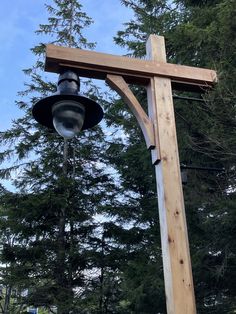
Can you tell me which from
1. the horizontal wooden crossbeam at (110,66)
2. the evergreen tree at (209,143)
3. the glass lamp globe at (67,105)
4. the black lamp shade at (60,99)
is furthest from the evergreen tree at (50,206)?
the horizontal wooden crossbeam at (110,66)

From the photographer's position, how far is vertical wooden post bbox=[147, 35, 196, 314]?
2178 mm

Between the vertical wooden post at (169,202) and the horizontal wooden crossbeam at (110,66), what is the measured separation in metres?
0.07

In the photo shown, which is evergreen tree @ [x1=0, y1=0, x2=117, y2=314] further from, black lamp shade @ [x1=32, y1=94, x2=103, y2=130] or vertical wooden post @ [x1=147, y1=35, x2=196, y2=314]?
vertical wooden post @ [x1=147, y1=35, x2=196, y2=314]

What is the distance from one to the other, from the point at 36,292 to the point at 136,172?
136 inches

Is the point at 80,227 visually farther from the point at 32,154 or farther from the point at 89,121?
the point at 89,121

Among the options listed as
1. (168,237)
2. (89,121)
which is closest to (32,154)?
(89,121)

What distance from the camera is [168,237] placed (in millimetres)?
2287

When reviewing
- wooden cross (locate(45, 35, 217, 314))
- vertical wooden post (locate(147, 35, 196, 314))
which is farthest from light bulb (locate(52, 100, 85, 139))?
A: vertical wooden post (locate(147, 35, 196, 314))

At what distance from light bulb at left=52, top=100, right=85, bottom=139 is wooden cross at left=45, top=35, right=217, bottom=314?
266mm

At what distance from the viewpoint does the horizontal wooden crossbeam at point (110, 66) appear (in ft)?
8.63

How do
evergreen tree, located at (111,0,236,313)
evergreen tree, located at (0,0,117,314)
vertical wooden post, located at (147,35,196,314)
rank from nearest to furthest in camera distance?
vertical wooden post, located at (147,35,196,314) → evergreen tree, located at (111,0,236,313) → evergreen tree, located at (0,0,117,314)

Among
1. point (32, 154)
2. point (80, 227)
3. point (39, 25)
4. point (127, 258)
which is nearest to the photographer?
point (127, 258)

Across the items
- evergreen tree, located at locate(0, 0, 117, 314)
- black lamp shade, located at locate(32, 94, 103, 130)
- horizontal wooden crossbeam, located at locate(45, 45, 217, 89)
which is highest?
evergreen tree, located at locate(0, 0, 117, 314)

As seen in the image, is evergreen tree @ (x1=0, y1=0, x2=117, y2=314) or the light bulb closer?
the light bulb
